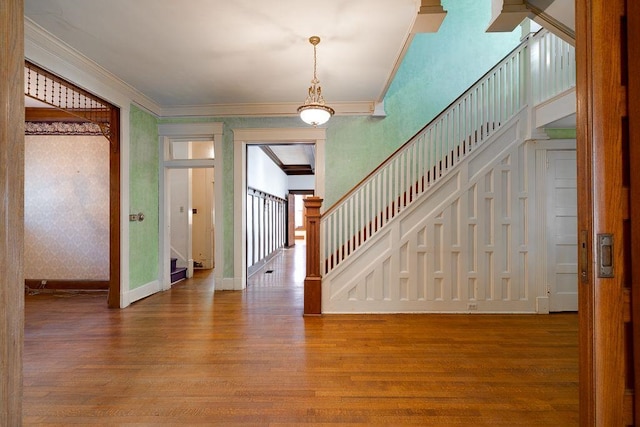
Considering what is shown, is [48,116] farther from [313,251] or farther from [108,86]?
[313,251]

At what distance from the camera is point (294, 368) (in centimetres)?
244

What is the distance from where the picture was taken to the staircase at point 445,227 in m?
3.82

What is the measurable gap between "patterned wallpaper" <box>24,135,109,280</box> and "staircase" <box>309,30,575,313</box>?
393 cm

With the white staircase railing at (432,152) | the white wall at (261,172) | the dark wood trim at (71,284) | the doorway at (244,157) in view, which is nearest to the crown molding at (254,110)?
the doorway at (244,157)

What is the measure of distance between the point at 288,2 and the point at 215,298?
3897mm

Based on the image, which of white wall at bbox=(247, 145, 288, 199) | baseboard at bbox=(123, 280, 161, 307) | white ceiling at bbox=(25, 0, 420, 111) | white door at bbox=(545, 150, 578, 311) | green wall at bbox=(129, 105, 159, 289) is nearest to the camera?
white ceiling at bbox=(25, 0, 420, 111)

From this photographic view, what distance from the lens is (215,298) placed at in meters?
4.58

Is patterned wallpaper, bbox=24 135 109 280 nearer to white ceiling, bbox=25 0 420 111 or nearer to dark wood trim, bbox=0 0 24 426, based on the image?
white ceiling, bbox=25 0 420 111

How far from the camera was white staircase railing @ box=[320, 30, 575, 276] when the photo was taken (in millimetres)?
3803

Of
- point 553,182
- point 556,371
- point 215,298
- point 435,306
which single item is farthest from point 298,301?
point 553,182

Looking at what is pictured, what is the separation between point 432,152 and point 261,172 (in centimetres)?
503

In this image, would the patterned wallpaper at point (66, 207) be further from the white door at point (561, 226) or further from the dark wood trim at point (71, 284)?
the white door at point (561, 226)

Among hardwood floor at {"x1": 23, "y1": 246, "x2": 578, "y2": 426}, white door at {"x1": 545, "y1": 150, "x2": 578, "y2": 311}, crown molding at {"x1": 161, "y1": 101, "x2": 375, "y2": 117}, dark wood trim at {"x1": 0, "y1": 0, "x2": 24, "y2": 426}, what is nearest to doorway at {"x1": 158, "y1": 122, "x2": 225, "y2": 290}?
crown molding at {"x1": 161, "y1": 101, "x2": 375, "y2": 117}

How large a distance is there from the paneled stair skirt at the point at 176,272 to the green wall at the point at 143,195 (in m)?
0.69
